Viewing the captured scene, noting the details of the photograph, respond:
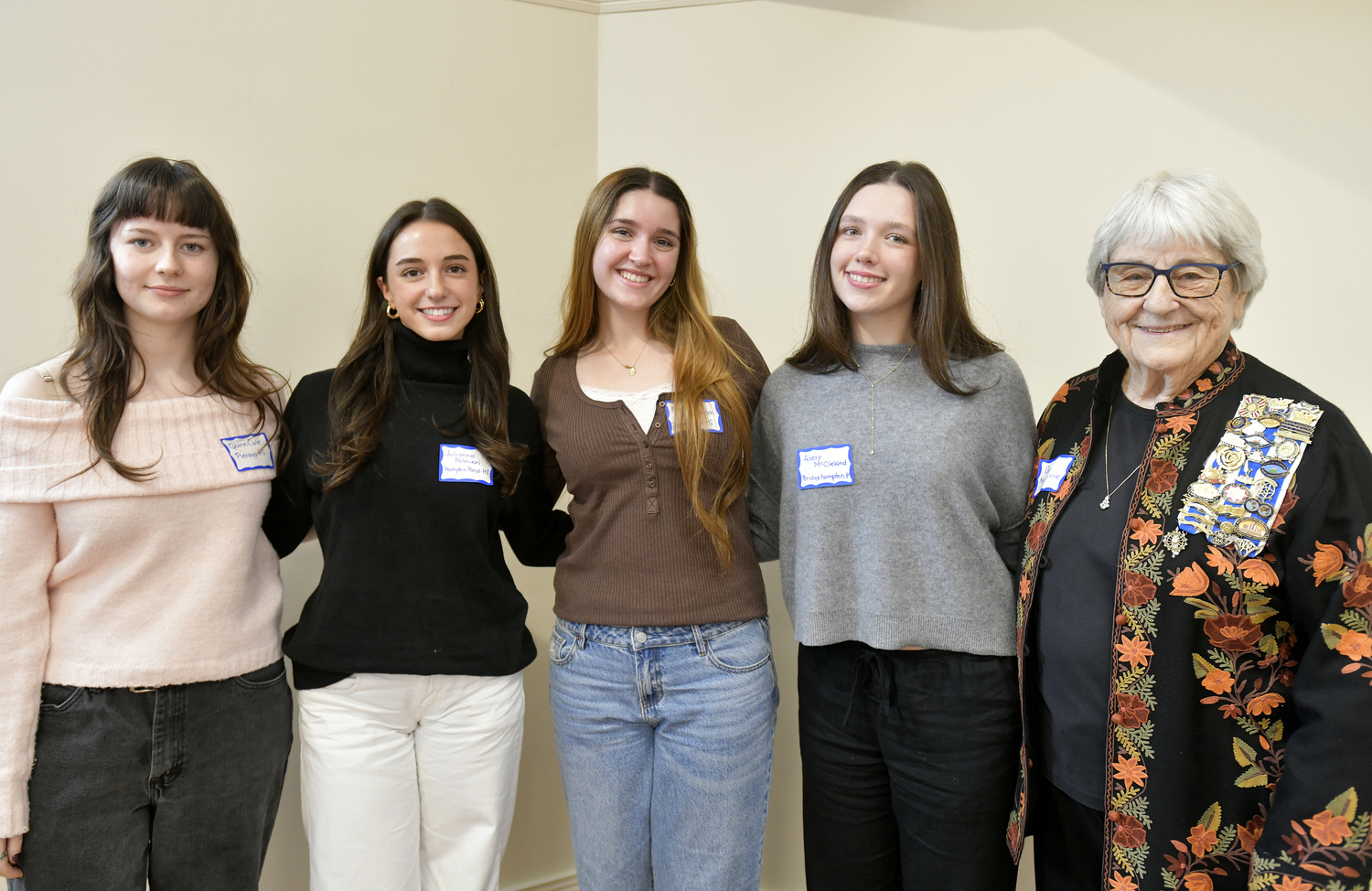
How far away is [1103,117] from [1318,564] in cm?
150

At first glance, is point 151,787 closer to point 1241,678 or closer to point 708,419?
point 708,419

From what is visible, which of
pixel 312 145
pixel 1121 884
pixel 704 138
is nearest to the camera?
pixel 1121 884

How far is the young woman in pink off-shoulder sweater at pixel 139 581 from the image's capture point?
5.23 feet

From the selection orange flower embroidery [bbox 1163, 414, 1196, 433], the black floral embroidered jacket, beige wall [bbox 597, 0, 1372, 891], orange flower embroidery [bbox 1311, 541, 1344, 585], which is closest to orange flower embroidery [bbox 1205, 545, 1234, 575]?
the black floral embroidered jacket

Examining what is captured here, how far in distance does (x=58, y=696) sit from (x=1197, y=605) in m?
2.03

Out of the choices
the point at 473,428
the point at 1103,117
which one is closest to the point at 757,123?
the point at 1103,117

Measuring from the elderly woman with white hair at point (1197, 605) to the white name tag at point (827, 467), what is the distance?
1.28ft

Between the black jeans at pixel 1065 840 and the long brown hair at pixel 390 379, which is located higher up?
the long brown hair at pixel 390 379

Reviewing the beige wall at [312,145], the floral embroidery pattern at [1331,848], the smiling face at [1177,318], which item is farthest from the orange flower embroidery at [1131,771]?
the beige wall at [312,145]

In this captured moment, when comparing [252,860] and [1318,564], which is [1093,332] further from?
[252,860]

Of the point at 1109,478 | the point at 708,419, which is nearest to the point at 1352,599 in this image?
the point at 1109,478

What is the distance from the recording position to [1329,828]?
1277 millimetres

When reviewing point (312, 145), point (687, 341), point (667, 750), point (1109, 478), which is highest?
point (312, 145)

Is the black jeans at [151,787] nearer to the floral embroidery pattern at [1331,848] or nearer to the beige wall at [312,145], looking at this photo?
the beige wall at [312,145]
